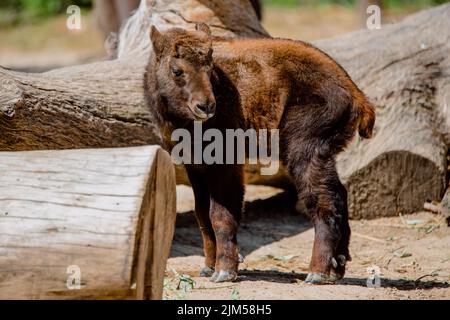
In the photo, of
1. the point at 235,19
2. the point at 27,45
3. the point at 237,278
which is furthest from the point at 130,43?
the point at 27,45

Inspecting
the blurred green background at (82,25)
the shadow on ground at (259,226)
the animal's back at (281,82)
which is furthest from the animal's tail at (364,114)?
the blurred green background at (82,25)

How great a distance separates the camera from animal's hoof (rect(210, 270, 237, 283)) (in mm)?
6309

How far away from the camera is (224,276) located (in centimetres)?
632

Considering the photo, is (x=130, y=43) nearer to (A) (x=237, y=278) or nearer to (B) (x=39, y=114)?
(B) (x=39, y=114)

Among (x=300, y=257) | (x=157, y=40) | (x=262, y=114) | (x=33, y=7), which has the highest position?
(x=33, y=7)

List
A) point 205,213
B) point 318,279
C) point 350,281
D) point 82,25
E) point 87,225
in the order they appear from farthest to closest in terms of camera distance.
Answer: point 82,25
point 205,213
point 350,281
point 318,279
point 87,225

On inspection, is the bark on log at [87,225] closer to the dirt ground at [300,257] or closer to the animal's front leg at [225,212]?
the dirt ground at [300,257]

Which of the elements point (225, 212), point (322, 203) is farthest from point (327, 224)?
point (225, 212)

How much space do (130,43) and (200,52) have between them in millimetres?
2963

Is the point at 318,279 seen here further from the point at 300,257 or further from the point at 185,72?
the point at 185,72

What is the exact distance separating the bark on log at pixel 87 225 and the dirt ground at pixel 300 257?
103 centimetres

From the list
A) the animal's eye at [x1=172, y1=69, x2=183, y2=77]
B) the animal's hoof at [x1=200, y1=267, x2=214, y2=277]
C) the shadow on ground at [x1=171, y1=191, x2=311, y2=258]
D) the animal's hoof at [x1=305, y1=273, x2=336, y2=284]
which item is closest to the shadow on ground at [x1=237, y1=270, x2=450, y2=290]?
the animal's hoof at [x1=305, y1=273, x2=336, y2=284]

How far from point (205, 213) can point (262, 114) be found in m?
0.93

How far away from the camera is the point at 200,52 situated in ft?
20.7
